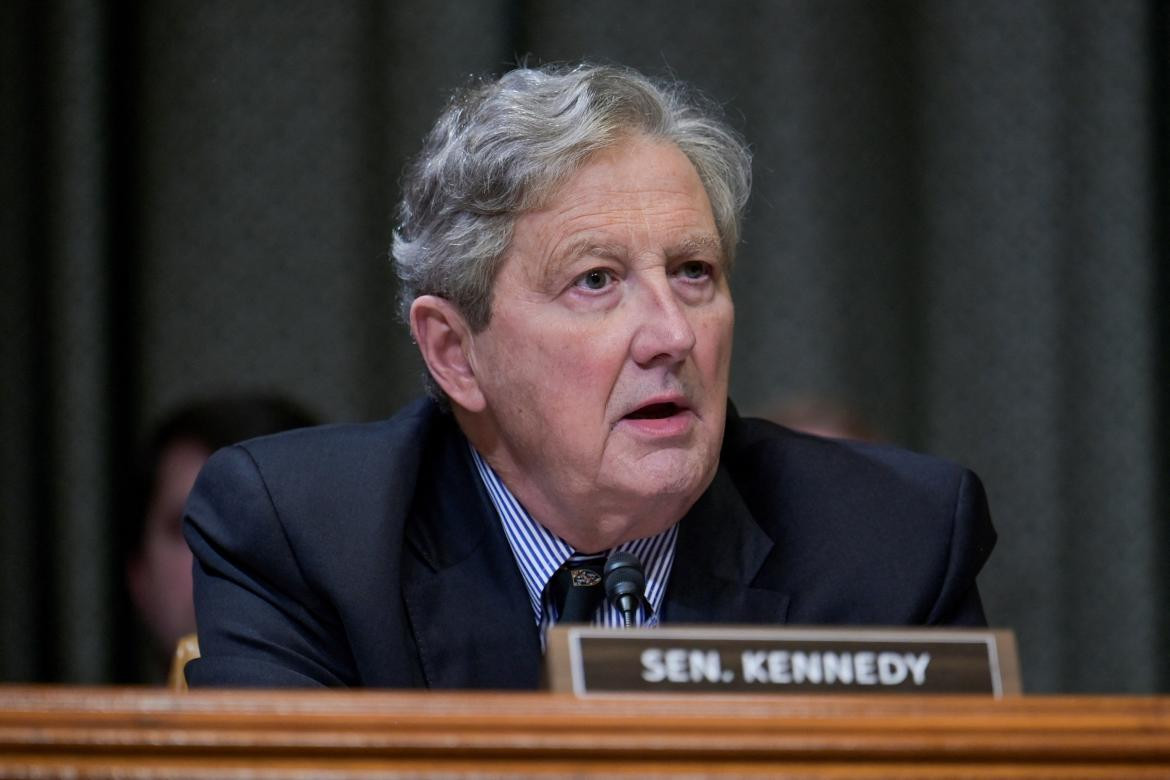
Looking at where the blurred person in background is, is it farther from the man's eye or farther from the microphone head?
the microphone head

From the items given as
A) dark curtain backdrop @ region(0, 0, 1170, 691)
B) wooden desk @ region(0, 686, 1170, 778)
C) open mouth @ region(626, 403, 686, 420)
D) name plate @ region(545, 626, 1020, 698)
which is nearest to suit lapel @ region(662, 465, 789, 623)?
open mouth @ region(626, 403, 686, 420)

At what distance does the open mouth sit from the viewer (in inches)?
65.1

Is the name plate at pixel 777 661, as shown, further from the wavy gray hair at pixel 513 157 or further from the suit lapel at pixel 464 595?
the wavy gray hair at pixel 513 157

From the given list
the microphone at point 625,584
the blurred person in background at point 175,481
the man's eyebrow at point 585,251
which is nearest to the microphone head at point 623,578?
the microphone at point 625,584

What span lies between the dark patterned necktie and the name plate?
1.88 feet

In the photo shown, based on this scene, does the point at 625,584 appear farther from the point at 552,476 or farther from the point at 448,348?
the point at 448,348

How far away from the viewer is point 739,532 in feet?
5.80

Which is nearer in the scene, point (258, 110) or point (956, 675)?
point (956, 675)

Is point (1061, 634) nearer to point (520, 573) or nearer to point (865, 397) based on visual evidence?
point (865, 397)

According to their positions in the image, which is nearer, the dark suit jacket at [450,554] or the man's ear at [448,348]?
the dark suit jacket at [450,554]

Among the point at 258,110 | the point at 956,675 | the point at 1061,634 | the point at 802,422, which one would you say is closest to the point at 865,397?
the point at 802,422

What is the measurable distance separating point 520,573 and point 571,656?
28.4 inches

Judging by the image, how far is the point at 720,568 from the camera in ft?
5.64

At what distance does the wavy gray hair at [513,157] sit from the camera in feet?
5.52
